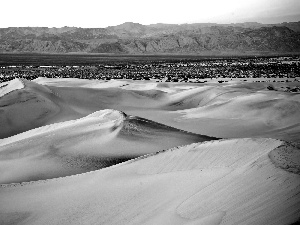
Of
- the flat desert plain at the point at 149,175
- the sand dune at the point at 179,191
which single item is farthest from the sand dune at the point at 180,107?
the sand dune at the point at 179,191

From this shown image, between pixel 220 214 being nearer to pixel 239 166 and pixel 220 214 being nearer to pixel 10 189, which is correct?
pixel 239 166

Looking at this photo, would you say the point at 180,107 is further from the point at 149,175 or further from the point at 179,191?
the point at 179,191

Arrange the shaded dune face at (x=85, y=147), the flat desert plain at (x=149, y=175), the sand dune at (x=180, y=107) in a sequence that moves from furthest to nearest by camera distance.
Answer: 1. the sand dune at (x=180, y=107)
2. the shaded dune face at (x=85, y=147)
3. the flat desert plain at (x=149, y=175)

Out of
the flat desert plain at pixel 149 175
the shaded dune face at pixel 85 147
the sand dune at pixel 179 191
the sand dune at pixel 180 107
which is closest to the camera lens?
the sand dune at pixel 179 191

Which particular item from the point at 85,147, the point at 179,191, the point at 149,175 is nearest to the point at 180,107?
the point at 85,147

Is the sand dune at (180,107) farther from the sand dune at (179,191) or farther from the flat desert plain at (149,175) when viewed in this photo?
the sand dune at (179,191)

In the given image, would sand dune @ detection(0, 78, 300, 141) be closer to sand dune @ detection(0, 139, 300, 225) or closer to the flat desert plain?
the flat desert plain

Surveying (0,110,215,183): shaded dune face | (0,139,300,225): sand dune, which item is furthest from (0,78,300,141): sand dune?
(0,139,300,225): sand dune
